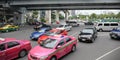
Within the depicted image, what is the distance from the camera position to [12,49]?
34.4 ft

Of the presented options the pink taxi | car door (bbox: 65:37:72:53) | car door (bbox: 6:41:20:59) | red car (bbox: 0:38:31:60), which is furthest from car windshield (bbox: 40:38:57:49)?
car door (bbox: 6:41:20:59)

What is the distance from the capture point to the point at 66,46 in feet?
37.3

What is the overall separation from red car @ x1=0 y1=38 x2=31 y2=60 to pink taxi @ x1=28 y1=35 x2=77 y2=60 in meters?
1.32

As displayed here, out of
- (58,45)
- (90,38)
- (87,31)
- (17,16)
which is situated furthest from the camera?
(17,16)

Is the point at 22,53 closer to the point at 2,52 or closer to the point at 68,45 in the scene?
the point at 2,52

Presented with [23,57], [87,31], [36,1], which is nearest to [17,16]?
[36,1]

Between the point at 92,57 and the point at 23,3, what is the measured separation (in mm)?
31863

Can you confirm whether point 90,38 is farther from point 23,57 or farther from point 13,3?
point 13,3

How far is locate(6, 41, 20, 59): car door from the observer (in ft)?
33.6

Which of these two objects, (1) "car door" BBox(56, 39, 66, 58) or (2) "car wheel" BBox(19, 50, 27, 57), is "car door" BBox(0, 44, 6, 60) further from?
(1) "car door" BBox(56, 39, 66, 58)

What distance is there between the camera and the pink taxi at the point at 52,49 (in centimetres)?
932

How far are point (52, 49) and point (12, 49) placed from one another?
9.05ft

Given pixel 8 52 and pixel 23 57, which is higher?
pixel 8 52

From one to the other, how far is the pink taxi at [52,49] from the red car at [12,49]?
4.33 ft
